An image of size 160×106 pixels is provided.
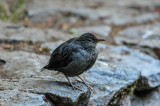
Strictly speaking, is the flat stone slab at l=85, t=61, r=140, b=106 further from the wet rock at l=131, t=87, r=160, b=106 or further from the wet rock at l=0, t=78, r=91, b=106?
the wet rock at l=131, t=87, r=160, b=106

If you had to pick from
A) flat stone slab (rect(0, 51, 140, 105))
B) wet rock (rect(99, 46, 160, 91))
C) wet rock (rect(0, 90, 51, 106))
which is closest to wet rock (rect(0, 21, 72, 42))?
flat stone slab (rect(0, 51, 140, 105))

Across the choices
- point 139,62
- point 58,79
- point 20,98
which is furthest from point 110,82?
point 20,98

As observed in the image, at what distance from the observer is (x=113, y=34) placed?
317 inches

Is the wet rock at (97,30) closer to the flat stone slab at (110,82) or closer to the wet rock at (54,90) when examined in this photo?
the flat stone slab at (110,82)

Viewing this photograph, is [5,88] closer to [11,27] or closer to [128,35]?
[11,27]

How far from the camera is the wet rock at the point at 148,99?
5.78m

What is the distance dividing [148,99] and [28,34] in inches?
138

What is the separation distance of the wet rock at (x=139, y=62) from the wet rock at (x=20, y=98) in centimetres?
264

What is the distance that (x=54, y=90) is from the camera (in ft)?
13.1

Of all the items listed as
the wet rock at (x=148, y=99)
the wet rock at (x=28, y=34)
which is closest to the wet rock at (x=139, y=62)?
the wet rock at (x=148, y=99)

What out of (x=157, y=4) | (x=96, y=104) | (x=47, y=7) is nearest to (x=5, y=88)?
(x=96, y=104)

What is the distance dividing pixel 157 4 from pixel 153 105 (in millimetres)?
6086

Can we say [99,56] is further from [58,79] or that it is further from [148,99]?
Answer: [58,79]

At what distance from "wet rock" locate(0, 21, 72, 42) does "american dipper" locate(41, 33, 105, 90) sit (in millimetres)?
2585
